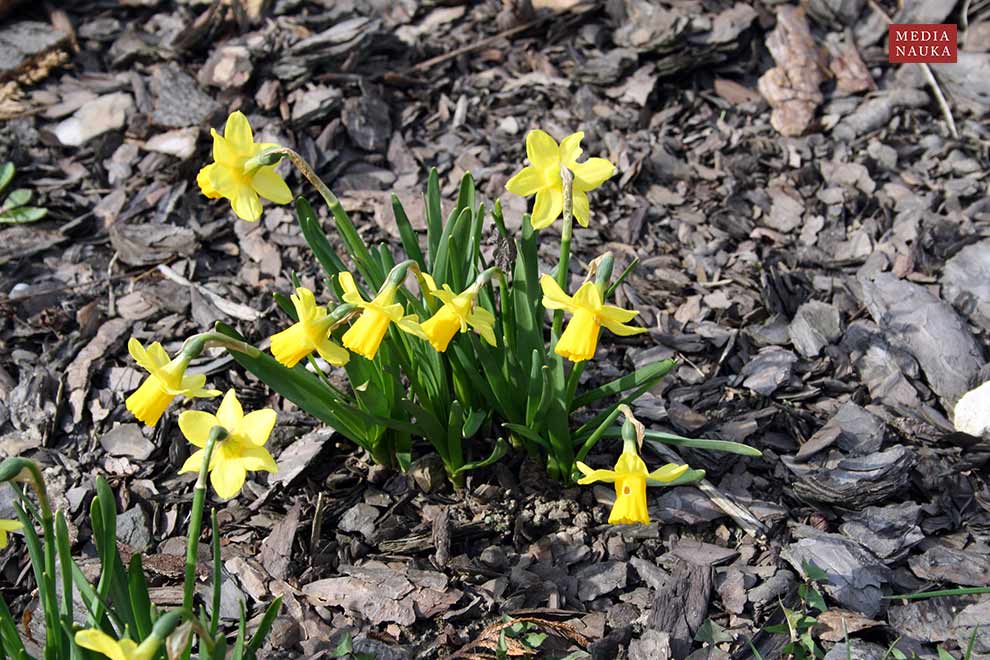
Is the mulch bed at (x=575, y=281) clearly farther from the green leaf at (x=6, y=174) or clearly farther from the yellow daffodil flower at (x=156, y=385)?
the yellow daffodil flower at (x=156, y=385)

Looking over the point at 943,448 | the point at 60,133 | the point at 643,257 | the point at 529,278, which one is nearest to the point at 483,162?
the point at 643,257

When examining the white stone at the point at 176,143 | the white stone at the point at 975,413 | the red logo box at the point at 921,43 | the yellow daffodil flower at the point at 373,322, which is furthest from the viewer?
the red logo box at the point at 921,43

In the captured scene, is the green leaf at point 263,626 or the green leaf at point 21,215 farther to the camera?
the green leaf at point 21,215

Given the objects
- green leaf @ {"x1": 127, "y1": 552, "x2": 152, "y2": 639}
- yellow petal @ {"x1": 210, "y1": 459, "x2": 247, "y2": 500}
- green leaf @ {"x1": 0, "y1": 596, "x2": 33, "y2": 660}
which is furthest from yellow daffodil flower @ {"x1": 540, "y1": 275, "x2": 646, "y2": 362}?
green leaf @ {"x1": 0, "y1": 596, "x2": 33, "y2": 660}

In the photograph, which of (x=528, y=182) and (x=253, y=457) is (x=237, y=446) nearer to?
(x=253, y=457)

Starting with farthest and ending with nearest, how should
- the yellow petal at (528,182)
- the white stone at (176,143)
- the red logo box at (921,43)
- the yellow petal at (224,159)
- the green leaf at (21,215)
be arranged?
the red logo box at (921,43)
the white stone at (176,143)
the green leaf at (21,215)
the yellow petal at (528,182)
the yellow petal at (224,159)

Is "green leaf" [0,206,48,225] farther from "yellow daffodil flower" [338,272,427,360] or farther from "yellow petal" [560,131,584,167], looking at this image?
"yellow petal" [560,131,584,167]

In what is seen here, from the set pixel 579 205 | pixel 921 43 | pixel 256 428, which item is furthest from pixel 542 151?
pixel 921 43

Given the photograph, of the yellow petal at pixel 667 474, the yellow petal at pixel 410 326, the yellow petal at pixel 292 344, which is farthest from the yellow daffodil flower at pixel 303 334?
the yellow petal at pixel 667 474
